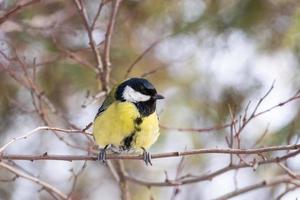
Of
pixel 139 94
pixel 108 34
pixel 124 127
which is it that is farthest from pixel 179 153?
pixel 108 34

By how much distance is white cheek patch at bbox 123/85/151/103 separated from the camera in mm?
3566

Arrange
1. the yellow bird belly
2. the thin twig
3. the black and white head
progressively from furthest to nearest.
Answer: the black and white head → the yellow bird belly → the thin twig

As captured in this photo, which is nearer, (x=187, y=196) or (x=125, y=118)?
(x=125, y=118)

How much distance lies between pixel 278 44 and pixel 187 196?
1598 millimetres

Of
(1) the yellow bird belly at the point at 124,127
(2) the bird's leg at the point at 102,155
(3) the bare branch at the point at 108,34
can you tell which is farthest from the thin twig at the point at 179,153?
(3) the bare branch at the point at 108,34

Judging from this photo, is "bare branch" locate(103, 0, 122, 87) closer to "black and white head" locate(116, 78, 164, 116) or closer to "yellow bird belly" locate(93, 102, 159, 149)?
"black and white head" locate(116, 78, 164, 116)

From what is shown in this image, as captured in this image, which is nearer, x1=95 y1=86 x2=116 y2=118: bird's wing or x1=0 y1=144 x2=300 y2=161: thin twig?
x1=0 y1=144 x2=300 y2=161: thin twig

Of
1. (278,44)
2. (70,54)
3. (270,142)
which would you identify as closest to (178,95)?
(278,44)

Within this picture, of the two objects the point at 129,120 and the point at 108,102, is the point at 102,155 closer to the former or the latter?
the point at 129,120

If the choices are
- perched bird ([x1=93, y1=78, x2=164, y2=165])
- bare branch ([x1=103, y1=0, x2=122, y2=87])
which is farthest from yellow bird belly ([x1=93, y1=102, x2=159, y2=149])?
bare branch ([x1=103, y1=0, x2=122, y2=87])

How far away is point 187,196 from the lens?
19.2 ft

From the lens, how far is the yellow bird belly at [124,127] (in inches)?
136

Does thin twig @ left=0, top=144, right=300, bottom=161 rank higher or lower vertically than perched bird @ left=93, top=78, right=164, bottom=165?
lower

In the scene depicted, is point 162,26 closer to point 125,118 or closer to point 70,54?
point 70,54
